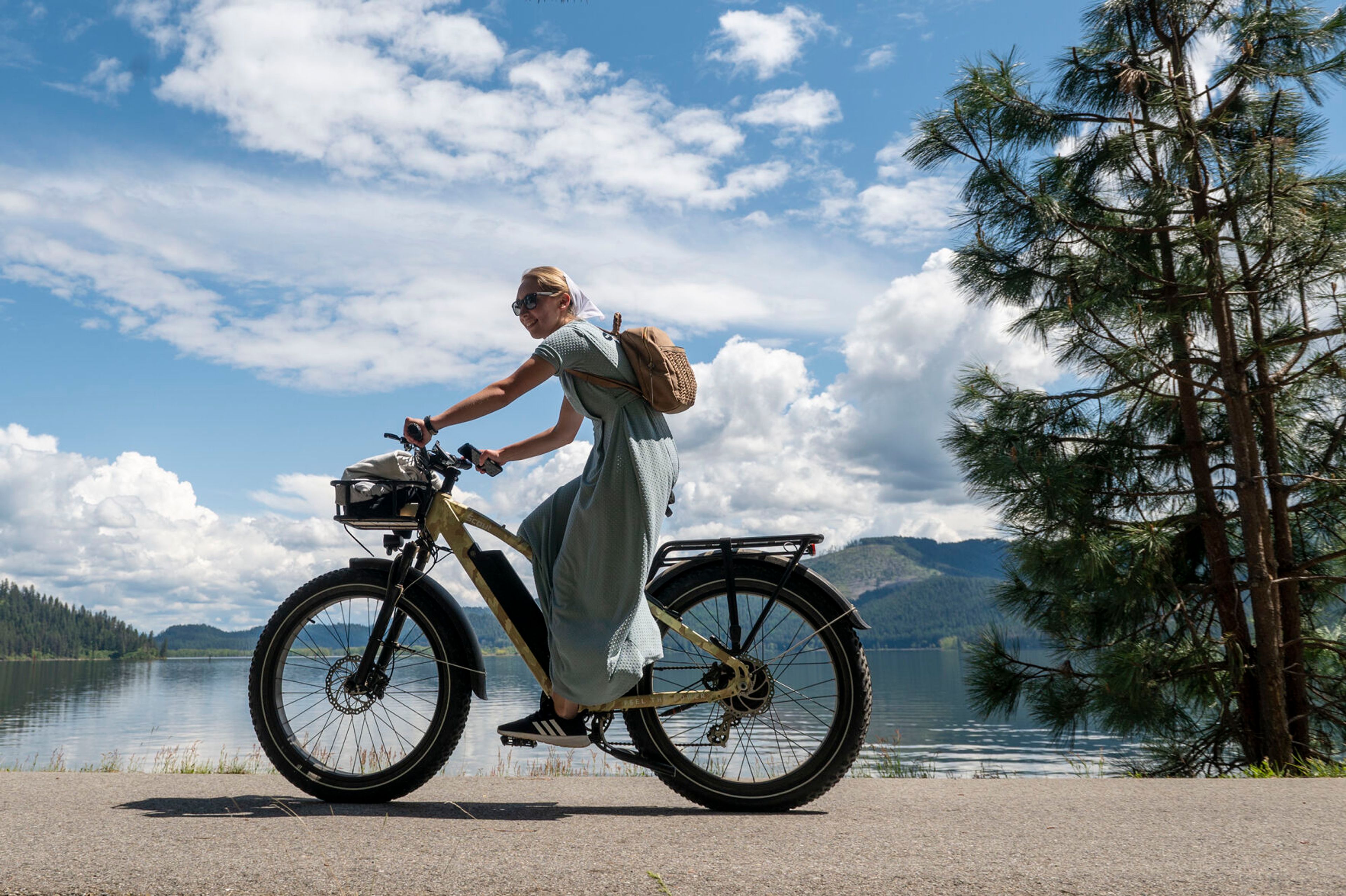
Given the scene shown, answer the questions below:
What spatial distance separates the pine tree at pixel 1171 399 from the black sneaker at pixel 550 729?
5566 mm

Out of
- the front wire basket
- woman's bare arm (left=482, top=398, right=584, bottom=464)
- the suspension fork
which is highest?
woman's bare arm (left=482, top=398, right=584, bottom=464)

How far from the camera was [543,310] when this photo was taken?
11.1 ft

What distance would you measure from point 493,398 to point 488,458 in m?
0.42

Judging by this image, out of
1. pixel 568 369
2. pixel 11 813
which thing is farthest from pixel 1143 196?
pixel 11 813

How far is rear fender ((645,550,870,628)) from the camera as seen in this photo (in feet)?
10.7

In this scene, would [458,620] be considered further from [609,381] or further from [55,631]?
[55,631]

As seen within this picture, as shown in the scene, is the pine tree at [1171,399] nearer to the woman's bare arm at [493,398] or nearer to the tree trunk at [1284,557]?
the tree trunk at [1284,557]

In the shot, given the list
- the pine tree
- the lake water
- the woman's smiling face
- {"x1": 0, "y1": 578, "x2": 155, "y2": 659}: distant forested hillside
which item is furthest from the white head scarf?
{"x1": 0, "y1": 578, "x2": 155, "y2": 659}: distant forested hillside

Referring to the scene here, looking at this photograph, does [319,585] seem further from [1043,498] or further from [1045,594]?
[1045,594]

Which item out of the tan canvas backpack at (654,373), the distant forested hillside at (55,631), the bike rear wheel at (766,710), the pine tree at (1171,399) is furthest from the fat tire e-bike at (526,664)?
the distant forested hillside at (55,631)

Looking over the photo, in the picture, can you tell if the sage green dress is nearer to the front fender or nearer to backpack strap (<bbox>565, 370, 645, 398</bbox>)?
backpack strap (<bbox>565, 370, 645, 398</bbox>)

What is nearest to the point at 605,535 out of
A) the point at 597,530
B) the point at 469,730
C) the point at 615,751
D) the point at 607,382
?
the point at 597,530

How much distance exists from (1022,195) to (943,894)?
24.2ft

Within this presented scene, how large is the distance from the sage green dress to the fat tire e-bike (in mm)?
163
